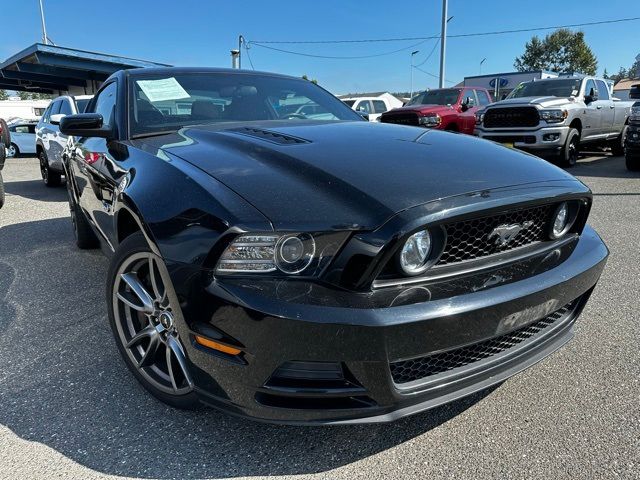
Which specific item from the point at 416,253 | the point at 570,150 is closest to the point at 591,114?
the point at 570,150

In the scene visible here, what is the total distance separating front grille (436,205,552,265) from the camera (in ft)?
5.79

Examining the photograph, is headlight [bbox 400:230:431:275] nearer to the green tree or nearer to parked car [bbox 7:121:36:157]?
parked car [bbox 7:121:36:157]

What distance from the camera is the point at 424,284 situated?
5.45 feet

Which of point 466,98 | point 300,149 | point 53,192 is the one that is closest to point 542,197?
point 300,149

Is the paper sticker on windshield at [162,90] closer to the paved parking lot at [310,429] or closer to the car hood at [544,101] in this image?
the paved parking lot at [310,429]

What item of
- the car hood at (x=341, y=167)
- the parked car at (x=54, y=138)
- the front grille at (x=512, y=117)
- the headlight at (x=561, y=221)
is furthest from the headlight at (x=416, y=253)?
the front grille at (x=512, y=117)

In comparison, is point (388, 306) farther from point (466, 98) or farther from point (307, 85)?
point (466, 98)

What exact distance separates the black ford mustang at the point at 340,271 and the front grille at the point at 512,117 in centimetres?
818

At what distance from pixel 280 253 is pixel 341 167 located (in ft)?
1.67

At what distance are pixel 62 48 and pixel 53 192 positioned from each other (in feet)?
49.4

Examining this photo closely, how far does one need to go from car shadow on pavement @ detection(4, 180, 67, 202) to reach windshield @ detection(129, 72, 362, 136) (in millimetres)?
5421

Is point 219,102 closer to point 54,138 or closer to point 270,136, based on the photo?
point 270,136

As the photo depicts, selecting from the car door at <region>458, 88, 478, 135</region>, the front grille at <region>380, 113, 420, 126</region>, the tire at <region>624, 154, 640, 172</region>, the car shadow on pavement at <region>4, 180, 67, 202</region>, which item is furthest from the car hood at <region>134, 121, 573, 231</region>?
the car door at <region>458, 88, 478, 135</region>

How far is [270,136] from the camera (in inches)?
94.7
